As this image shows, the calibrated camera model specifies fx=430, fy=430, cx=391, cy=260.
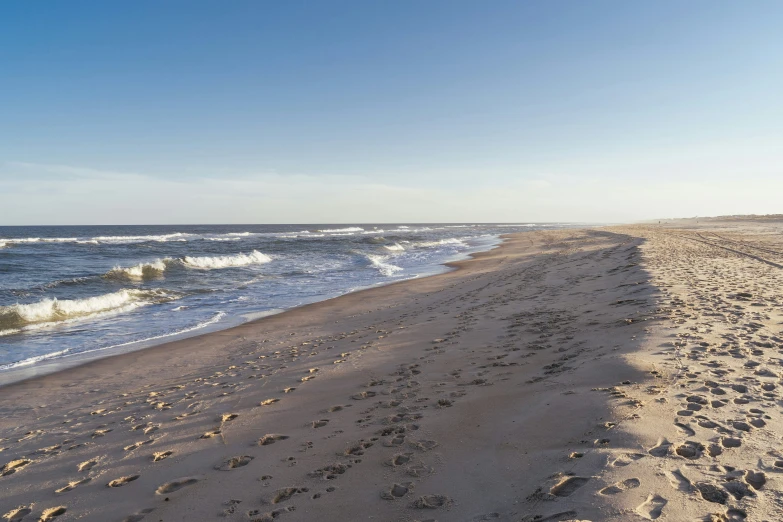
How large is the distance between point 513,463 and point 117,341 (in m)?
10.3

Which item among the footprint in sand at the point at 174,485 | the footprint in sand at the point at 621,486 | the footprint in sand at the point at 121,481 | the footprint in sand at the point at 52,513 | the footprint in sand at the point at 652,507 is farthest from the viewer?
the footprint in sand at the point at 121,481

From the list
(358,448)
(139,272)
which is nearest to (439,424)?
(358,448)

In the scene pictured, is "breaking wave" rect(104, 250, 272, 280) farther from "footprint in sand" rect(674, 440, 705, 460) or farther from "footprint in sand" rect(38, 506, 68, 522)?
"footprint in sand" rect(674, 440, 705, 460)

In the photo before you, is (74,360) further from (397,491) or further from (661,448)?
(661,448)

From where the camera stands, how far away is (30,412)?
6285mm

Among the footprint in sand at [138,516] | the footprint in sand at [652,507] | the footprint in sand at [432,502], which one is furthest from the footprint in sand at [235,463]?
the footprint in sand at [652,507]

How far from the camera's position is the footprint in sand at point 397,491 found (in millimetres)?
3309

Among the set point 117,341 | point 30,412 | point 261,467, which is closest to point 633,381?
point 261,467

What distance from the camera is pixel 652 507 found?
2.55m

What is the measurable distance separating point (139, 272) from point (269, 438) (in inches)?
860

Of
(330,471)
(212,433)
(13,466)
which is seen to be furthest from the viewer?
(212,433)

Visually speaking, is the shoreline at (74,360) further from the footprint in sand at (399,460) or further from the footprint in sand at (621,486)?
the footprint in sand at (621,486)

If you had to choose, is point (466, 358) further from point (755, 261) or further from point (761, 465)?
point (755, 261)

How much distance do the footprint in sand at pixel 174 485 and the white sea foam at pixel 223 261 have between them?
79.4ft
